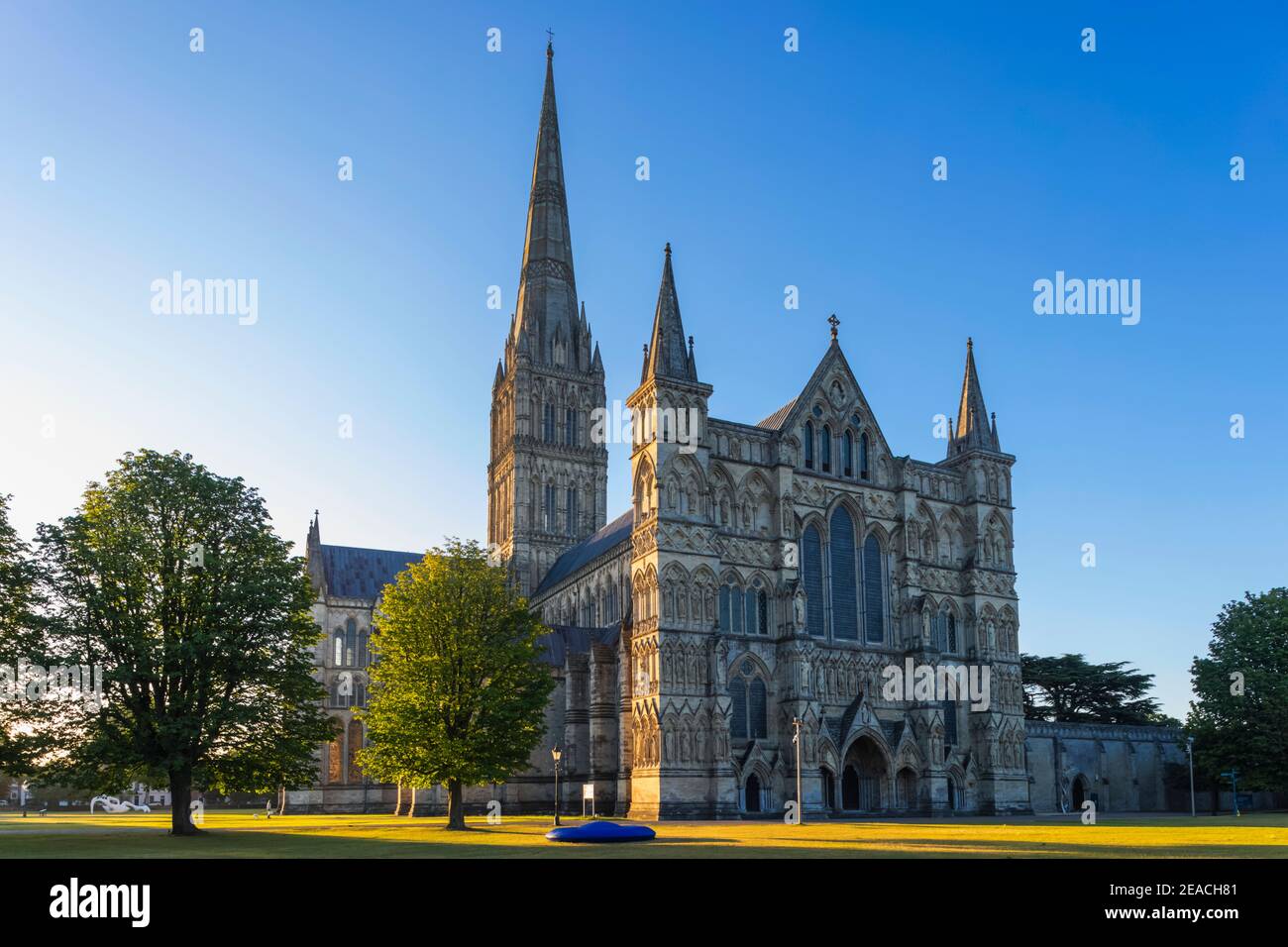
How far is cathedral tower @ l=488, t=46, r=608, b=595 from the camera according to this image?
92750 millimetres

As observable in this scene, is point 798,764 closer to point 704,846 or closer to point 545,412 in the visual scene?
point 704,846

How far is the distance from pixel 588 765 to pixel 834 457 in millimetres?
22134

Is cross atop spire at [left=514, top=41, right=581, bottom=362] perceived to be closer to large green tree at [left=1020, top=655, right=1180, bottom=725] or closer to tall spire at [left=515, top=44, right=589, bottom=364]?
tall spire at [left=515, top=44, right=589, bottom=364]

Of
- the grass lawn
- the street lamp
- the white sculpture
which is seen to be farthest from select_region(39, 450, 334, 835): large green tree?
the white sculpture

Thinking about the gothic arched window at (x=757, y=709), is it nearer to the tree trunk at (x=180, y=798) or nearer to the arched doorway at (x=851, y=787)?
the arched doorway at (x=851, y=787)

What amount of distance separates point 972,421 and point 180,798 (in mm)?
48824

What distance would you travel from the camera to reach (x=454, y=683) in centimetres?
4800

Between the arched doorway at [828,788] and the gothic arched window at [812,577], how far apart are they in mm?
7070

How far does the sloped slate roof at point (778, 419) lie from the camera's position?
6253 cm

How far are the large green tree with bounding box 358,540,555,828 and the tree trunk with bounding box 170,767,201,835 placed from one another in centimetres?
1036

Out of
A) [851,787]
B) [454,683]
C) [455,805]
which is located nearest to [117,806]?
[454,683]

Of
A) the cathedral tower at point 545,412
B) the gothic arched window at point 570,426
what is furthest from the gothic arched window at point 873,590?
the gothic arched window at point 570,426
